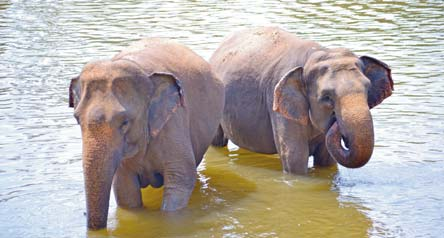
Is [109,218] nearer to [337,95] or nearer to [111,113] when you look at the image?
[111,113]

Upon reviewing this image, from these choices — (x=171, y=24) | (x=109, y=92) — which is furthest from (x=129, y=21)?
(x=109, y=92)

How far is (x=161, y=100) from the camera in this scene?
817cm

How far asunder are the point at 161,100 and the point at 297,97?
1.62 m

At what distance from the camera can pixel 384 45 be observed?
15352 millimetres

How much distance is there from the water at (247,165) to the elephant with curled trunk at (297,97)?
271 millimetres

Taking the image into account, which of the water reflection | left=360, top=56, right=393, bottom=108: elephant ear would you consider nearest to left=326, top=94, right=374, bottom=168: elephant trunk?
the water reflection

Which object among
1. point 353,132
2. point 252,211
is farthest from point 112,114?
point 353,132

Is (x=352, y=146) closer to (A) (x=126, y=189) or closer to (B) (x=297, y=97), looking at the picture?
(B) (x=297, y=97)

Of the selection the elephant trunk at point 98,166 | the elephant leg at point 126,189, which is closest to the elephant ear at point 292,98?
the elephant leg at point 126,189

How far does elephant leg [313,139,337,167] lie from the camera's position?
9969mm

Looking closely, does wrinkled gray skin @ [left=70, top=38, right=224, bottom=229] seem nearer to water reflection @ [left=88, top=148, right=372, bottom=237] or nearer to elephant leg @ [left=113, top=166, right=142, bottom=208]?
elephant leg @ [left=113, top=166, right=142, bottom=208]

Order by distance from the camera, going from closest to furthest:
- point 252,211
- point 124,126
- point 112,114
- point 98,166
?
point 98,166, point 112,114, point 124,126, point 252,211

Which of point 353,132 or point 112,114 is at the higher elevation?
point 112,114

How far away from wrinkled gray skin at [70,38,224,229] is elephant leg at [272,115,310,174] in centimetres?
63
